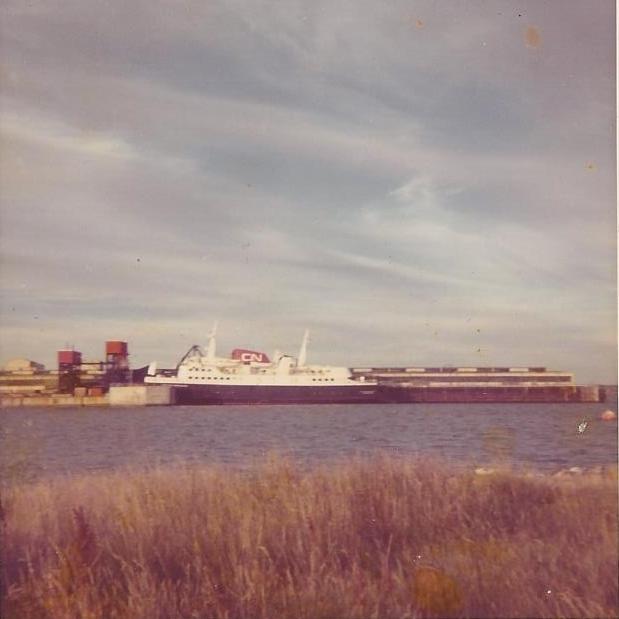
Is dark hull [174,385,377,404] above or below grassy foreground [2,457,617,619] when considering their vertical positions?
below

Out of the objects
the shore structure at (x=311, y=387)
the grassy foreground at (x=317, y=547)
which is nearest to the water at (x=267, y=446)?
the grassy foreground at (x=317, y=547)

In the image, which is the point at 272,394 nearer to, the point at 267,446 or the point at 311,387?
the point at 311,387

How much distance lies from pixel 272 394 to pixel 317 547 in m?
45.7

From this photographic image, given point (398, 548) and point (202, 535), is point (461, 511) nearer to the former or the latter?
point (398, 548)

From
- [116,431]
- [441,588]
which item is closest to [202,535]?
[441,588]

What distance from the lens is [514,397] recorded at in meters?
Result: 58.6

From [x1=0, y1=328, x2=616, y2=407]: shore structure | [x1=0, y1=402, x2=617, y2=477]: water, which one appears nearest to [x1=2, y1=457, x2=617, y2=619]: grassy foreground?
[x1=0, y1=402, x2=617, y2=477]: water

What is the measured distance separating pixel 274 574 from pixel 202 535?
2.98 ft

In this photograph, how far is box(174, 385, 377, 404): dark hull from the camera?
48.8 m

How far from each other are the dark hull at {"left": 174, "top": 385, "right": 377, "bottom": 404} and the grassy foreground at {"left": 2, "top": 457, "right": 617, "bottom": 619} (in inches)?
1654

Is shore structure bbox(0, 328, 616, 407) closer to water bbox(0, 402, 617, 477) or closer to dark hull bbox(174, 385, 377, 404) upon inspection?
dark hull bbox(174, 385, 377, 404)

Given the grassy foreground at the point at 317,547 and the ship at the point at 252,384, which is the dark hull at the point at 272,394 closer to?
the ship at the point at 252,384

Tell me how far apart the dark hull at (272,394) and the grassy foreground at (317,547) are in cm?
4200

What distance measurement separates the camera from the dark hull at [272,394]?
48.8m
